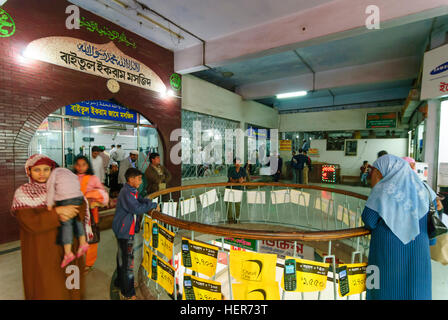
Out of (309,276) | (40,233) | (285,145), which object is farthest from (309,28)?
(285,145)

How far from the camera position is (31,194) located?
1581mm

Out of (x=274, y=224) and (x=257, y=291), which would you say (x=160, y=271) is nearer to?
(x=257, y=291)

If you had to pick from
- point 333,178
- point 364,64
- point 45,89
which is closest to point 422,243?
A: point 45,89

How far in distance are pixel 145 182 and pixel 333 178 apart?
10059 millimetres

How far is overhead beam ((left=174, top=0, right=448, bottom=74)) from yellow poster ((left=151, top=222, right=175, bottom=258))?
14.9ft

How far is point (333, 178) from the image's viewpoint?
37.8 feet

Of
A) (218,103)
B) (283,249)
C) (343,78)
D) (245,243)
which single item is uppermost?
(343,78)

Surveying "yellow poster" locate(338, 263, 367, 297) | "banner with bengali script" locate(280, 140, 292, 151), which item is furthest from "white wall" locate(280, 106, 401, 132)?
"yellow poster" locate(338, 263, 367, 297)

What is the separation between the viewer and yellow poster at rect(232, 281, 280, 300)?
160 centimetres

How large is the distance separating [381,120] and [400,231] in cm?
1167

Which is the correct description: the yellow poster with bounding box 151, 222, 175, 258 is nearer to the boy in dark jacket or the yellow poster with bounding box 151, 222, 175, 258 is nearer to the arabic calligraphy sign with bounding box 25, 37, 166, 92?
the boy in dark jacket

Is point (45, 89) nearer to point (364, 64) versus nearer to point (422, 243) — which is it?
point (422, 243)

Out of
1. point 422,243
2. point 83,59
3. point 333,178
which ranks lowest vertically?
point 333,178

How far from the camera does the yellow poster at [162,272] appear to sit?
1854 millimetres
